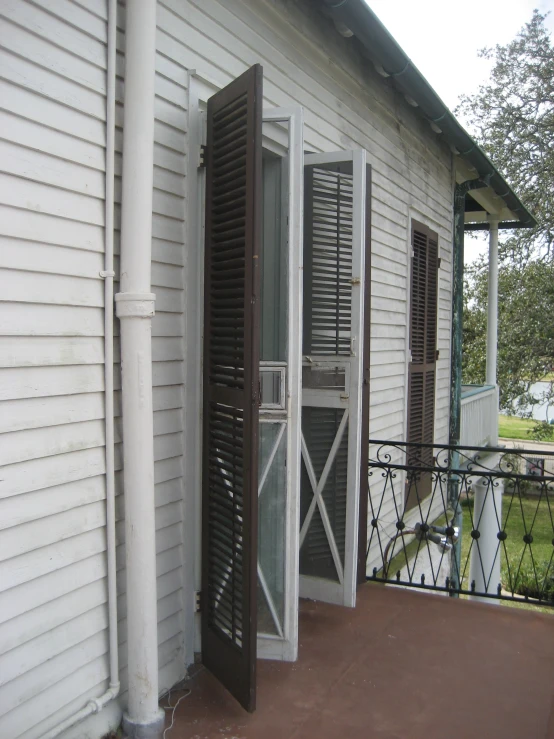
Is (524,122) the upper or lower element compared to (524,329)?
upper

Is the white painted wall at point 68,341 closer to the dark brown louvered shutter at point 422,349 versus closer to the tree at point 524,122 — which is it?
the dark brown louvered shutter at point 422,349

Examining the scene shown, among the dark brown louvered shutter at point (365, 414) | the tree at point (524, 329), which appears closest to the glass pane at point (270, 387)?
the dark brown louvered shutter at point (365, 414)

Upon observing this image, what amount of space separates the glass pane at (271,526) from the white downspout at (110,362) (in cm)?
88

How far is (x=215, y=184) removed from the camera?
3004 mm

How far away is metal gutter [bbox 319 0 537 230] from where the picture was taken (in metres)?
4.06

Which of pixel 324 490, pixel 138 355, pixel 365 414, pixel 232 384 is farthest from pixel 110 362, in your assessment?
pixel 365 414

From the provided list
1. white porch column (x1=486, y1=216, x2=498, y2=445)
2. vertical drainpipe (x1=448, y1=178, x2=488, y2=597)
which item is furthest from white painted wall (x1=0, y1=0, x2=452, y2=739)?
white porch column (x1=486, y1=216, x2=498, y2=445)

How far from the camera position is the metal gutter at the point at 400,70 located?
4.06 metres

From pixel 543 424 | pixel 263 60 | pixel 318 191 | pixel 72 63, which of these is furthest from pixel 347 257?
pixel 543 424

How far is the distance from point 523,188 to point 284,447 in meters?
13.8

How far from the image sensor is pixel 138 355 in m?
2.55

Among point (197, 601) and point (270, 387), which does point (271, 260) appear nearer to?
point (270, 387)

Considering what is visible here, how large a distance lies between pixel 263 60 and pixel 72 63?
5.50 feet

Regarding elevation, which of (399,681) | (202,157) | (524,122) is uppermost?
(524,122)
